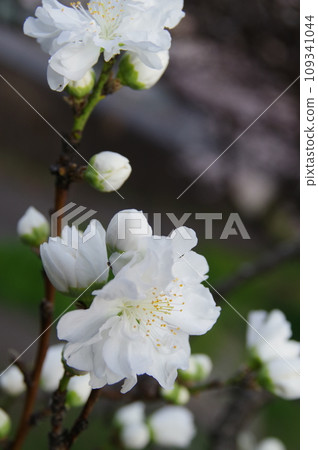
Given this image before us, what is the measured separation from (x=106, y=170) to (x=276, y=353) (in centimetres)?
32

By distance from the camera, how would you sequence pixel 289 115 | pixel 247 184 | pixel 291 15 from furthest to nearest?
pixel 247 184 < pixel 289 115 < pixel 291 15

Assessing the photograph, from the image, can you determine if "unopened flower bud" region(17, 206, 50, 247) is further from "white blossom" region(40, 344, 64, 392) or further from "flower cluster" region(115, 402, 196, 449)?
"flower cluster" region(115, 402, 196, 449)

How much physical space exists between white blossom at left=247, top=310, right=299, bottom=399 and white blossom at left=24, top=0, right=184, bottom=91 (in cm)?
35

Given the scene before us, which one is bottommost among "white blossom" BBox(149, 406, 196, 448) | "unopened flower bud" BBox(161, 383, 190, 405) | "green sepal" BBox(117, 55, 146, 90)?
"white blossom" BBox(149, 406, 196, 448)

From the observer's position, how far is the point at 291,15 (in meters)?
2.00

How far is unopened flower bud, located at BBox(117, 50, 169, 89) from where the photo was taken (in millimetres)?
576

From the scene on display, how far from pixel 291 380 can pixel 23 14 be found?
7.97 ft

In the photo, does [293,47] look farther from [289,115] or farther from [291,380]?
[291,380]

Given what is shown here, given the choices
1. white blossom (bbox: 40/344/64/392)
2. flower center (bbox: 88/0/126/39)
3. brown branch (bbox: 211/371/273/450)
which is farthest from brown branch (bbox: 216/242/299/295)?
flower center (bbox: 88/0/126/39)

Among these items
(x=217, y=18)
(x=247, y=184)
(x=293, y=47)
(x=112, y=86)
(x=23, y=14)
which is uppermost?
(x=23, y=14)

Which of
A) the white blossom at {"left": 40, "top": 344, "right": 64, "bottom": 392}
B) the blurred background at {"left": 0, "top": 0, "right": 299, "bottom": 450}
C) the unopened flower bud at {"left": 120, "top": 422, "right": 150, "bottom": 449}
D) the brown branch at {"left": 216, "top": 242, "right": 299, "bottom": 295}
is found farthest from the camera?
the blurred background at {"left": 0, "top": 0, "right": 299, "bottom": 450}

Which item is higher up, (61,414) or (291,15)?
(291,15)

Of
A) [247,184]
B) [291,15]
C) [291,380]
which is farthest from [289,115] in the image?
[291,380]

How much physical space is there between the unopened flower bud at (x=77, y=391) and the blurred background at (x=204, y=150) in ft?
3.07
